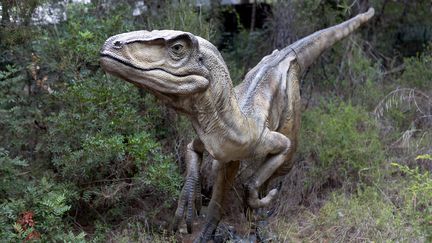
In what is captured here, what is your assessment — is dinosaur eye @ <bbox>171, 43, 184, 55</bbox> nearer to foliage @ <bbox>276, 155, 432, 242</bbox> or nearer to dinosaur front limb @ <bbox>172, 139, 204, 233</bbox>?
dinosaur front limb @ <bbox>172, 139, 204, 233</bbox>

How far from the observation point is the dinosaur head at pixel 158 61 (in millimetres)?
3309

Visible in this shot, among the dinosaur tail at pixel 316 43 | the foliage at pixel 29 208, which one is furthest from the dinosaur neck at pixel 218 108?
the dinosaur tail at pixel 316 43

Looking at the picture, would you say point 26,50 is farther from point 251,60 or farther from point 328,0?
point 328,0

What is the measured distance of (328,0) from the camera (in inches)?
344

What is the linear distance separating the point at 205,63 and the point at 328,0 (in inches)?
218

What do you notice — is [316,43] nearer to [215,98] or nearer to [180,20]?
[180,20]

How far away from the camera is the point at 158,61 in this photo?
3.45 meters

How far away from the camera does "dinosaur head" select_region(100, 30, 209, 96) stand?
3.31 meters

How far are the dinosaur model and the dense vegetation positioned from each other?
2.50 feet

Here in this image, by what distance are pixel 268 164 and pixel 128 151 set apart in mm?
1371

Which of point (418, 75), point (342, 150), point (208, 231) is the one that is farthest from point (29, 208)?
point (418, 75)

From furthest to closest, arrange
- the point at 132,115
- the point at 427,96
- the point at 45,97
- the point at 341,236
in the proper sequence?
the point at 427,96
the point at 45,97
the point at 132,115
the point at 341,236

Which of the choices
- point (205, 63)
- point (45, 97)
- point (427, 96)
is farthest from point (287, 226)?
point (427, 96)

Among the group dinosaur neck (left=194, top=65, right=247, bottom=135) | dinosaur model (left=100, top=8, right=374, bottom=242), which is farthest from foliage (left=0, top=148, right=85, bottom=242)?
dinosaur neck (left=194, top=65, right=247, bottom=135)
